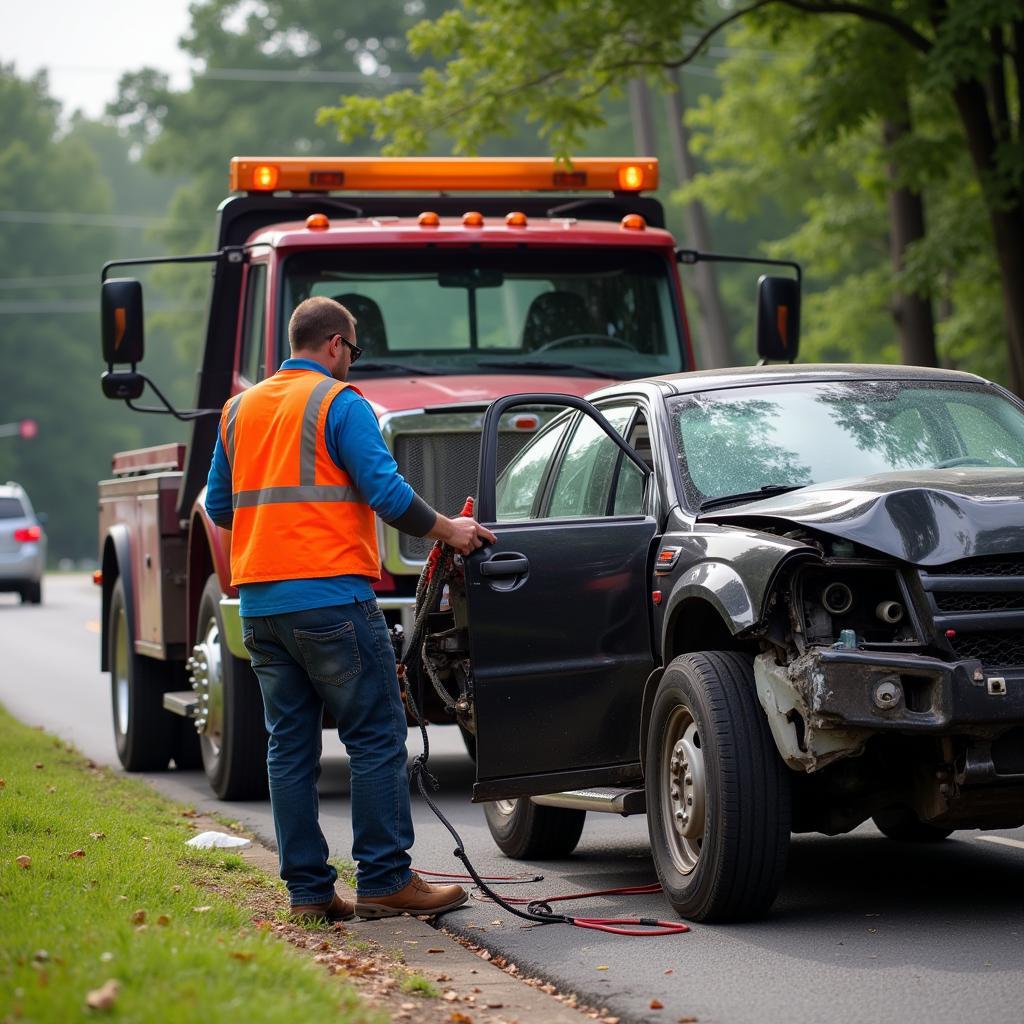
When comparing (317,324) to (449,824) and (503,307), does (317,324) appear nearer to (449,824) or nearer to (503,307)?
(449,824)

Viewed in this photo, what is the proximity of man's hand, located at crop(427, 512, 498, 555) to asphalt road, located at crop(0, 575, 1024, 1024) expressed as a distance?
1.28 m

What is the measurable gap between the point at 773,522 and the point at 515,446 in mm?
4137

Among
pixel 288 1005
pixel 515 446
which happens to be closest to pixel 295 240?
pixel 515 446

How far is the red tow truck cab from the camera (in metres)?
11.0

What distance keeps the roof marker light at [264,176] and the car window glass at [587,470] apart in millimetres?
4424

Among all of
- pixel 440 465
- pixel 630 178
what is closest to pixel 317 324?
pixel 440 465

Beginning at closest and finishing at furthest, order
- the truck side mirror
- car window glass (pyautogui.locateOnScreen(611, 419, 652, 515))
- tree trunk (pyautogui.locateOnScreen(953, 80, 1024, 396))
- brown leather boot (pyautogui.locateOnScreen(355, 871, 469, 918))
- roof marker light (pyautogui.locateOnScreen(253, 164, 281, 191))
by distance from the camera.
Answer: brown leather boot (pyautogui.locateOnScreen(355, 871, 469, 918)), car window glass (pyautogui.locateOnScreen(611, 419, 652, 515)), the truck side mirror, roof marker light (pyautogui.locateOnScreen(253, 164, 281, 191)), tree trunk (pyautogui.locateOnScreen(953, 80, 1024, 396))

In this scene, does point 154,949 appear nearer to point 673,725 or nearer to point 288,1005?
point 288,1005

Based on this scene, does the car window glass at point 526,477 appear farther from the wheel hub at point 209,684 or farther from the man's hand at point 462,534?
the wheel hub at point 209,684

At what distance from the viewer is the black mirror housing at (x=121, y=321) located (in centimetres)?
1138

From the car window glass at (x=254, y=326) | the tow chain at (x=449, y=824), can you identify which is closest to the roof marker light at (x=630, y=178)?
the car window glass at (x=254, y=326)

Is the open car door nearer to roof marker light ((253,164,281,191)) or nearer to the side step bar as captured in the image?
the side step bar

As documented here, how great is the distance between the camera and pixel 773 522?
22.9 ft

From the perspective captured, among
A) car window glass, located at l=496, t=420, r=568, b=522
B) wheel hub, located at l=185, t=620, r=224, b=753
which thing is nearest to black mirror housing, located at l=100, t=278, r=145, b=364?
wheel hub, located at l=185, t=620, r=224, b=753
